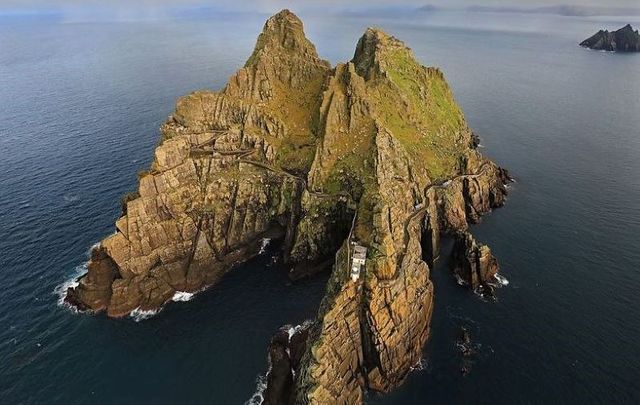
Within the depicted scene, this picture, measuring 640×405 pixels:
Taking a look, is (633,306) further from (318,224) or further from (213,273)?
(213,273)

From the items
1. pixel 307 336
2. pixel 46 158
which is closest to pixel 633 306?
pixel 307 336

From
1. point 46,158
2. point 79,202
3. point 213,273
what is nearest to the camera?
point 213,273

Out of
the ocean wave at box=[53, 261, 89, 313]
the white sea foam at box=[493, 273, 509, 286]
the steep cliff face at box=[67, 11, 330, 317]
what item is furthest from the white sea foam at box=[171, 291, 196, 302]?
the white sea foam at box=[493, 273, 509, 286]

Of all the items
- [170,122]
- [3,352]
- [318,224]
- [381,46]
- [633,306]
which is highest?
[381,46]

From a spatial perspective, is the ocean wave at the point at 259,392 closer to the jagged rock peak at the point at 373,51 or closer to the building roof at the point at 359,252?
the building roof at the point at 359,252

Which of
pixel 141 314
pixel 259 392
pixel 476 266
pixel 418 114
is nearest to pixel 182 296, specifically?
pixel 141 314

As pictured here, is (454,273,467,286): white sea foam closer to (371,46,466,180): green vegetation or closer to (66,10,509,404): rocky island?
(66,10,509,404): rocky island

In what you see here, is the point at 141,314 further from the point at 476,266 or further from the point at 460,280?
the point at 476,266
